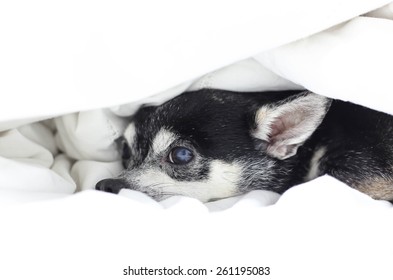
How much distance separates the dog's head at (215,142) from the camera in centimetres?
138

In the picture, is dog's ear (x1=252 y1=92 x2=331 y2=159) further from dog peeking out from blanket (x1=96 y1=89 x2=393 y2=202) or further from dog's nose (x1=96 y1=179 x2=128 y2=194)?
dog's nose (x1=96 y1=179 x2=128 y2=194)

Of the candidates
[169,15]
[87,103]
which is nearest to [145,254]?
[87,103]

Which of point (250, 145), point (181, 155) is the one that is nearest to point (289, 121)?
point (250, 145)

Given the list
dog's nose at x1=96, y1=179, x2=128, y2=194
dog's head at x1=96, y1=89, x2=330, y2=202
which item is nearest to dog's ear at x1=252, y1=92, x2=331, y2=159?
dog's head at x1=96, y1=89, x2=330, y2=202

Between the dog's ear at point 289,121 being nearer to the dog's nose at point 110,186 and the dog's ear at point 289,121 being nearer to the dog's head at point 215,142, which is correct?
the dog's head at point 215,142

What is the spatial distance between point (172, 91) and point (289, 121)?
30cm

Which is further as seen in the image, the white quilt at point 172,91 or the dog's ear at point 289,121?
the dog's ear at point 289,121

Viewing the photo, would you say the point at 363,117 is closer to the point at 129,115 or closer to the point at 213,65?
the point at 213,65

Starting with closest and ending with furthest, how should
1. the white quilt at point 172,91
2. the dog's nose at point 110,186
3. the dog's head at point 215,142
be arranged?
the white quilt at point 172,91, the dog's nose at point 110,186, the dog's head at point 215,142

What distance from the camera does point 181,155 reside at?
55.4 inches

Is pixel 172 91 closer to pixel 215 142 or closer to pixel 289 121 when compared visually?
pixel 215 142

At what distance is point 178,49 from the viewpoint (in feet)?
3.69

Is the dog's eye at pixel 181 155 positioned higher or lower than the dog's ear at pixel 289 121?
lower

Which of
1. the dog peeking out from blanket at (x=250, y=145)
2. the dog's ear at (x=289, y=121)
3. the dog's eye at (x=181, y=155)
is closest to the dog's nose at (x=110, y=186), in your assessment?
the dog peeking out from blanket at (x=250, y=145)
